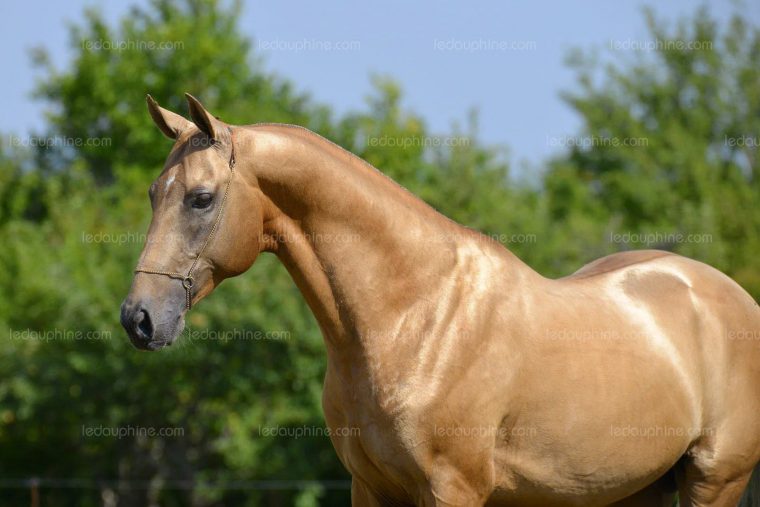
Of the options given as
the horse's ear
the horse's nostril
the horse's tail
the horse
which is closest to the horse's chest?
the horse

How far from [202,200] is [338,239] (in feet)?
1.85

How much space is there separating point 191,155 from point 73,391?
12253mm

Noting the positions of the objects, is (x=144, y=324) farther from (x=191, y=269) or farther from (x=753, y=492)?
(x=753, y=492)

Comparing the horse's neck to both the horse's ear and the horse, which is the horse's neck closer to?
the horse

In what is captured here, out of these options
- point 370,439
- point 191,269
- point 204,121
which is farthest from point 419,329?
point 204,121

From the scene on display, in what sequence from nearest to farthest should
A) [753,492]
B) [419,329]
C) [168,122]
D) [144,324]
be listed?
[144,324] < [419,329] < [168,122] < [753,492]

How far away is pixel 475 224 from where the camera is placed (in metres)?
18.3

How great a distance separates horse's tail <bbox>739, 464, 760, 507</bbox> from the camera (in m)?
5.29

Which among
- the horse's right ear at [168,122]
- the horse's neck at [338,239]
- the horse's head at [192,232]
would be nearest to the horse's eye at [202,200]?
the horse's head at [192,232]

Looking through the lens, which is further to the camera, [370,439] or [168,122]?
[168,122]

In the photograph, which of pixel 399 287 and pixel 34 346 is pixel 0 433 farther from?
pixel 399 287

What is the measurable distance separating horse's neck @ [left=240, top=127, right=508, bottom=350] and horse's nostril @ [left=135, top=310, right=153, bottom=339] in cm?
62

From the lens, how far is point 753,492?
5.34 meters

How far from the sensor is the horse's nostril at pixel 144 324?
360 centimetres
